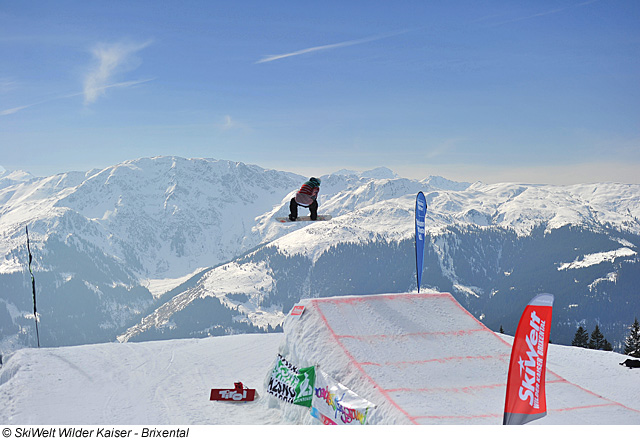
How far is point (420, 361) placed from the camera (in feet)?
70.9

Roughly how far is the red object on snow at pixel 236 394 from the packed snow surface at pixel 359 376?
16.2 inches

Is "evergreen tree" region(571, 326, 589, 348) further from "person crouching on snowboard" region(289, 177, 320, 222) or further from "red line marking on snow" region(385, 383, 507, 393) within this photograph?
"person crouching on snowboard" region(289, 177, 320, 222)

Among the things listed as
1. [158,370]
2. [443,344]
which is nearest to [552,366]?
[443,344]

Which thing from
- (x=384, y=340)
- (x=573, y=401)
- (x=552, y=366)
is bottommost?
(x=552, y=366)

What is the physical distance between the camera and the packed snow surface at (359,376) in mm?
18234

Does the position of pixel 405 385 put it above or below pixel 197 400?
above

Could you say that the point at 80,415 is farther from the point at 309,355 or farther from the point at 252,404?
the point at 309,355

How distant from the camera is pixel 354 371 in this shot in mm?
20047

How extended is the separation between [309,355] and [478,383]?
6873 mm

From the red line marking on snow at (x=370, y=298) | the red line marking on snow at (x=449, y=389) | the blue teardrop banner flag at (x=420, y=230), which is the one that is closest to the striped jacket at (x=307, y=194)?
the red line marking on snow at (x=370, y=298)

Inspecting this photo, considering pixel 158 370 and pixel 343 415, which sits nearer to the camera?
pixel 343 415

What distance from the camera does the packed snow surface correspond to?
1823 centimetres

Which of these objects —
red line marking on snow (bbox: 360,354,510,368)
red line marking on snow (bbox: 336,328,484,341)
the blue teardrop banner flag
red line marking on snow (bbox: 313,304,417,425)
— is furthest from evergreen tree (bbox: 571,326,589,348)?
red line marking on snow (bbox: 313,304,417,425)

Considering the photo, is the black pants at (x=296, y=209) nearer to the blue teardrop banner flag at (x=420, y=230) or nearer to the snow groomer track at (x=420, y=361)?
the snow groomer track at (x=420, y=361)
